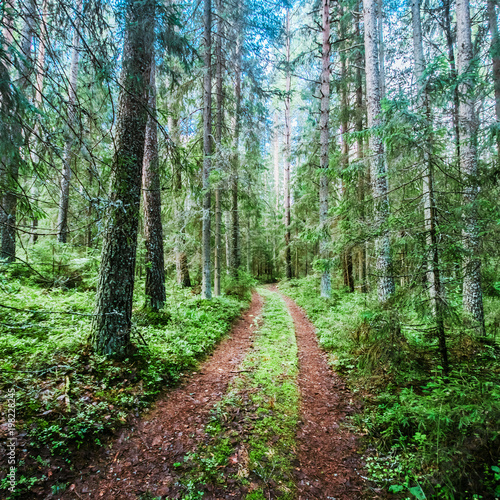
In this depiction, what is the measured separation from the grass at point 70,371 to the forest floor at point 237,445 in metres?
0.28

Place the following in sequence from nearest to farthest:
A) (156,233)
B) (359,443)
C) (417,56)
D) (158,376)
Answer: (359,443), (158,376), (156,233), (417,56)

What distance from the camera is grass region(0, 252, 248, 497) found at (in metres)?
3.13

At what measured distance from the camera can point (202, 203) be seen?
35.5ft

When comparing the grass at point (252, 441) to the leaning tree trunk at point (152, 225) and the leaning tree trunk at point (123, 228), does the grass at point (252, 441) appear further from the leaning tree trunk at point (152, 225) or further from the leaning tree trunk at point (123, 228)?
the leaning tree trunk at point (152, 225)

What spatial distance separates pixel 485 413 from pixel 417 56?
1064 centimetres

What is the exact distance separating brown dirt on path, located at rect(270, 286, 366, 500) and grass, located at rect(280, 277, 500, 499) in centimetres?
24

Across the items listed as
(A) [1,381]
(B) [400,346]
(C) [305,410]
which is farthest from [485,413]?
(A) [1,381]

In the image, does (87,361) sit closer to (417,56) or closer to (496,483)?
(496,483)

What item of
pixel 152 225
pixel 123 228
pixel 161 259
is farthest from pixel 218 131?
pixel 123 228

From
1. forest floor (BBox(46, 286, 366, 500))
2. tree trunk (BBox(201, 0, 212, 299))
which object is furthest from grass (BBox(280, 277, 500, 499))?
tree trunk (BBox(201, 0, 212, 299))

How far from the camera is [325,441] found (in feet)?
12.3

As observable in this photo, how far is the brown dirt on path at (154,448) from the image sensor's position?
286 centimetres

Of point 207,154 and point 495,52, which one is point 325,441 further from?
point 207,154

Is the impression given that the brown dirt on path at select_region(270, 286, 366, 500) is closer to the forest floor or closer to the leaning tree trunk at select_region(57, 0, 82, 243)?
the forest floor
